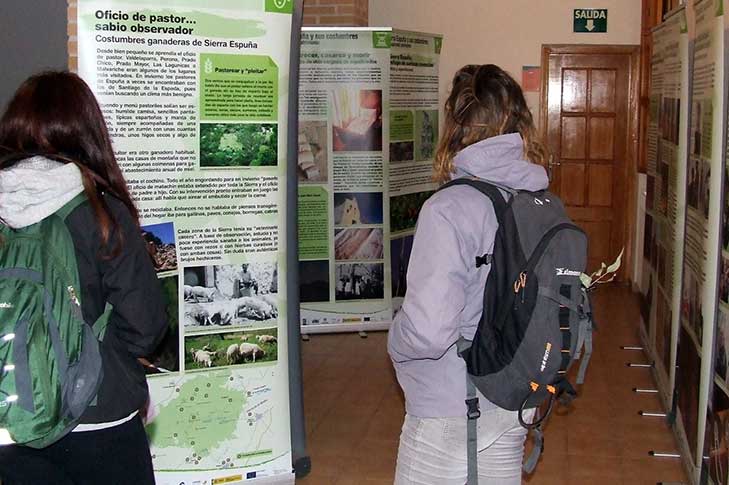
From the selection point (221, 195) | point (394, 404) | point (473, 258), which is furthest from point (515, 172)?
point (394, 404)

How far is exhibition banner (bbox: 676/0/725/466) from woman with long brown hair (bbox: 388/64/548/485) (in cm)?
135

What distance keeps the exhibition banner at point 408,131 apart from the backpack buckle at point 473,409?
4.42 meters

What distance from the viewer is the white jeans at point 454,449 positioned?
1895mm

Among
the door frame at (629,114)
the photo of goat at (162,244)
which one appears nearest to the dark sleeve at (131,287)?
the photo of goat at (162,244)

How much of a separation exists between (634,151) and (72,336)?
7.41m

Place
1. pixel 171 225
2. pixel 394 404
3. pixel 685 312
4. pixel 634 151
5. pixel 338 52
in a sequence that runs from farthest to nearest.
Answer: pixel 634 151 < pixel 338 52 < pixel 394 404 < pixel 685 312 < pixel 171 225

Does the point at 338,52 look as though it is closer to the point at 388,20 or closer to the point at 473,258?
the point at 388,20

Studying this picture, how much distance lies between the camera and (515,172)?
187cm

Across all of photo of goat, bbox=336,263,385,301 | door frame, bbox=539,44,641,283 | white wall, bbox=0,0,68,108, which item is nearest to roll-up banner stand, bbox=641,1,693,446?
photo of goat, bbox=336,263,385,301

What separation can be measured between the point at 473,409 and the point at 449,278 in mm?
300

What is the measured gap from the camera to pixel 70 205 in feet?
6.09

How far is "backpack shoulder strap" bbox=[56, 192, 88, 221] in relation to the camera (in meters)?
1.85

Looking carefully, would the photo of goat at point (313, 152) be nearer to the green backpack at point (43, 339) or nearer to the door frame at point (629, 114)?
the door frame at point (629, 114)

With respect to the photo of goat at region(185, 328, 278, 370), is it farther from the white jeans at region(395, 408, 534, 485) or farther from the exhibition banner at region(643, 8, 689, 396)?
the exhibition banner at region(643, 8, 689, 396)
